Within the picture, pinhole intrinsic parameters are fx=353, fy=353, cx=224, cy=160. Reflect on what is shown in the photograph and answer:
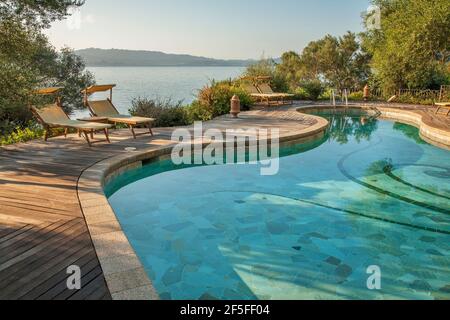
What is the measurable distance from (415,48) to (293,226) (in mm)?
16350

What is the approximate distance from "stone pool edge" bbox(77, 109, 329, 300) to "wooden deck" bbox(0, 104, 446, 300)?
0.24 ft

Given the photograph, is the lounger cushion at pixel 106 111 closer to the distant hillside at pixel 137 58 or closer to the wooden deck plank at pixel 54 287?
the wooden deck plank at pixel 54 287

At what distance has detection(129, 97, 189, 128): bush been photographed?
11.5 metres

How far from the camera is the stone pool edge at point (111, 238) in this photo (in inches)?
109

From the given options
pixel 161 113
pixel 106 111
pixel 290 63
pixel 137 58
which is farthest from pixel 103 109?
pixel 137 58

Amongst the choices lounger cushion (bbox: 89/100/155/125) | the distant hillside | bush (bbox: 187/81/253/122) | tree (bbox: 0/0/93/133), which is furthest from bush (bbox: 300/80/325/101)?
the distant hillside

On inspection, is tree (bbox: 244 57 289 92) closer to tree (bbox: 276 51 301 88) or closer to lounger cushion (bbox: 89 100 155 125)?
lounger cushion (bbox: 89 100 155 125)

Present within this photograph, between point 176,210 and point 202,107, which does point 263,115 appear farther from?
point 176,210

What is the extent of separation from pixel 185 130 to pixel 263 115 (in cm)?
456

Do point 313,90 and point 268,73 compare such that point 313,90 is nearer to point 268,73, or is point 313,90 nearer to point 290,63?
point 268,73

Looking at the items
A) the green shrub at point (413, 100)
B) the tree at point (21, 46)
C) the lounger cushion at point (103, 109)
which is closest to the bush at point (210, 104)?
the lounger cushion at point (103, 109)

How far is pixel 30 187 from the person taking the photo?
16.6 ft

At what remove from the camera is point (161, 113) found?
1154 centimetres
